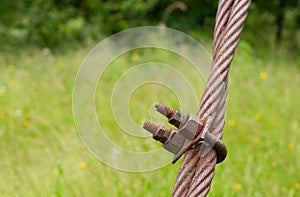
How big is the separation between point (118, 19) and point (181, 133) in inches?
209

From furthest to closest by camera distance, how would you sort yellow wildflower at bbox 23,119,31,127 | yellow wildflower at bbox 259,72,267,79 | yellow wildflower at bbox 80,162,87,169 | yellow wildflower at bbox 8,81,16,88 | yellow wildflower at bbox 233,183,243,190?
1. yellow wildflower at bbox 8,81,16,88
2. yellow wildflower at bbox 259,72,267,79
3. yellow wildflower at bbox 23,119,31,127
4. yellow wildflower at bbox 80,162,87,169
5. yellow wildflower at bbox 233,183,243,190

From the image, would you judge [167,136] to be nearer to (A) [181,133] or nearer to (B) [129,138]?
(A) [181,133]

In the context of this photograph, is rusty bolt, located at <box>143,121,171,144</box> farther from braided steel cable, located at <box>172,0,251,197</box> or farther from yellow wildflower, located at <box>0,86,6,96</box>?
yellow wildflower, located at <box>0,86,6,96</box>

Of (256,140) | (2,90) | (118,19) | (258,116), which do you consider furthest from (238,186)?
(118,19)

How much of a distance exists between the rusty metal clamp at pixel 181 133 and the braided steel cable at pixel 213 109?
0.04 ft

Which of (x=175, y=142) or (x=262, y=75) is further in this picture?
(x=262, y=75)

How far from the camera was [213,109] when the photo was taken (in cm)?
47

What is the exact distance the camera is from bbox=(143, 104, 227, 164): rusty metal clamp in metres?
0.45

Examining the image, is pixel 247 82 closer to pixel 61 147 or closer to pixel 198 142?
pixel 61 147

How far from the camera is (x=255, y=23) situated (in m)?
5.59

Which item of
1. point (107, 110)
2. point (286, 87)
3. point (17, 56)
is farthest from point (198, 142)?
point (17, 56)

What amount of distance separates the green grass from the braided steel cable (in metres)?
1.13

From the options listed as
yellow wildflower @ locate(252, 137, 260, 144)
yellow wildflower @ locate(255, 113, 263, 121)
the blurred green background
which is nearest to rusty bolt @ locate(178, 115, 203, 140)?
Result: the blurred green background

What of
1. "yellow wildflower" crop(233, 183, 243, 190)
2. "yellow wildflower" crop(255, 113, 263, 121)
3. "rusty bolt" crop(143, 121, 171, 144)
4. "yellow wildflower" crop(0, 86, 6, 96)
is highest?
"yellow wildflower" crop(255, 113, 263, 121)
